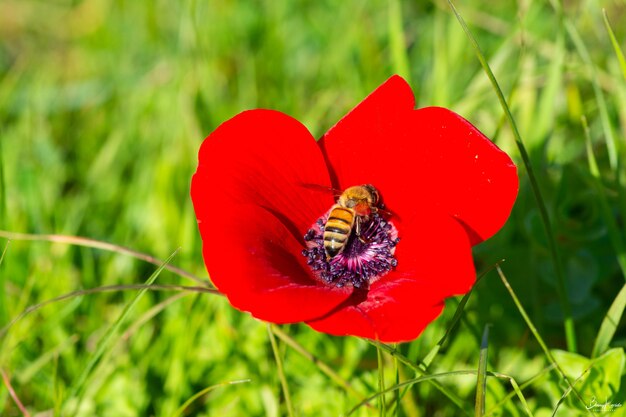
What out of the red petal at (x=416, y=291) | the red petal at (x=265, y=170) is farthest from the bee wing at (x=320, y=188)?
the red petal at (x=416, y=291)

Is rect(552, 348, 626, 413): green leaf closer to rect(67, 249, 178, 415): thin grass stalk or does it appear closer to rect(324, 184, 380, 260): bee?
rect(324, 184, 380, 260): bee

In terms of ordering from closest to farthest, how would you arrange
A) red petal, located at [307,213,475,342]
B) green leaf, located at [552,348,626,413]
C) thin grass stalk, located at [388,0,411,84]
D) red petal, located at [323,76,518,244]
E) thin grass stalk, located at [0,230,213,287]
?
red petal, located at [307,213,475,342] < red petal, located at [323,76,518,244] < green leaf, located at [552,348,626,413] < thin grass stalk, located at [0,230,213,287] < thin grass stalk, located at [388,0,411,84]

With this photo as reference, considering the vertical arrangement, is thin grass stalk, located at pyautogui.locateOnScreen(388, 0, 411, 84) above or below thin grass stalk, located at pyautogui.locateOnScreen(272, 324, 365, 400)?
above

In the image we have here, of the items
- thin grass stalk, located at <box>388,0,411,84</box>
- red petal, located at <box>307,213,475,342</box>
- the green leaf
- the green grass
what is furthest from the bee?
thin grass stalk, located at <box>388,0,411,84</box>

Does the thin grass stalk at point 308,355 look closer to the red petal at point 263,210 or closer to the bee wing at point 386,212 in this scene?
the red petal at point 263,210

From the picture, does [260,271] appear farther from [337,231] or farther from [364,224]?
[364,224]

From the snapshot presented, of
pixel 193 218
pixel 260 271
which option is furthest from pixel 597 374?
pixel 193 218
